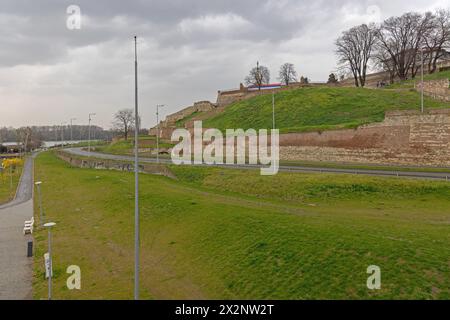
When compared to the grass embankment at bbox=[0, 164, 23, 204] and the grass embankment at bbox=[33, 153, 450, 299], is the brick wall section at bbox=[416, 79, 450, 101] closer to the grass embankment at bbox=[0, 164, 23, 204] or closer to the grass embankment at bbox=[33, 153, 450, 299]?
the grass embankment at bbox=[33, 153, 450, 299]

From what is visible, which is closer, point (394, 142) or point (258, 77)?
point (394, 142)

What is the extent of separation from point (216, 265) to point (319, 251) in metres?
4.74

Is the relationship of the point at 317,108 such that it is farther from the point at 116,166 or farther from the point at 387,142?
the point at 116,166

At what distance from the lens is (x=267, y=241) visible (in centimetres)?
1605

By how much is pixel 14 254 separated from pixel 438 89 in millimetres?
56096

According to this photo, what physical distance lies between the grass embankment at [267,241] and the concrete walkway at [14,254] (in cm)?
65

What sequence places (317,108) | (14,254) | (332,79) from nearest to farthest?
1. (14,254)
2. (317,108)
3. (332,79)

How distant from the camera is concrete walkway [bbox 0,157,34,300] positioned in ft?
48.9

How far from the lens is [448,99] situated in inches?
1742

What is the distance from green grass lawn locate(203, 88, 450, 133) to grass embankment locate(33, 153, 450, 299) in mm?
16848

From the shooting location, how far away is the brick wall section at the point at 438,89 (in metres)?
45.9

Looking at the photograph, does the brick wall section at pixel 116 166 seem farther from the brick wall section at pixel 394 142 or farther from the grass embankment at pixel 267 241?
the brick wall section at pixel 394 142

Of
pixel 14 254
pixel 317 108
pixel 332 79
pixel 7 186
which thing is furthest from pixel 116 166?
pixel 332 79

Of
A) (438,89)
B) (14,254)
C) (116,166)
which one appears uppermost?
(438,89)
